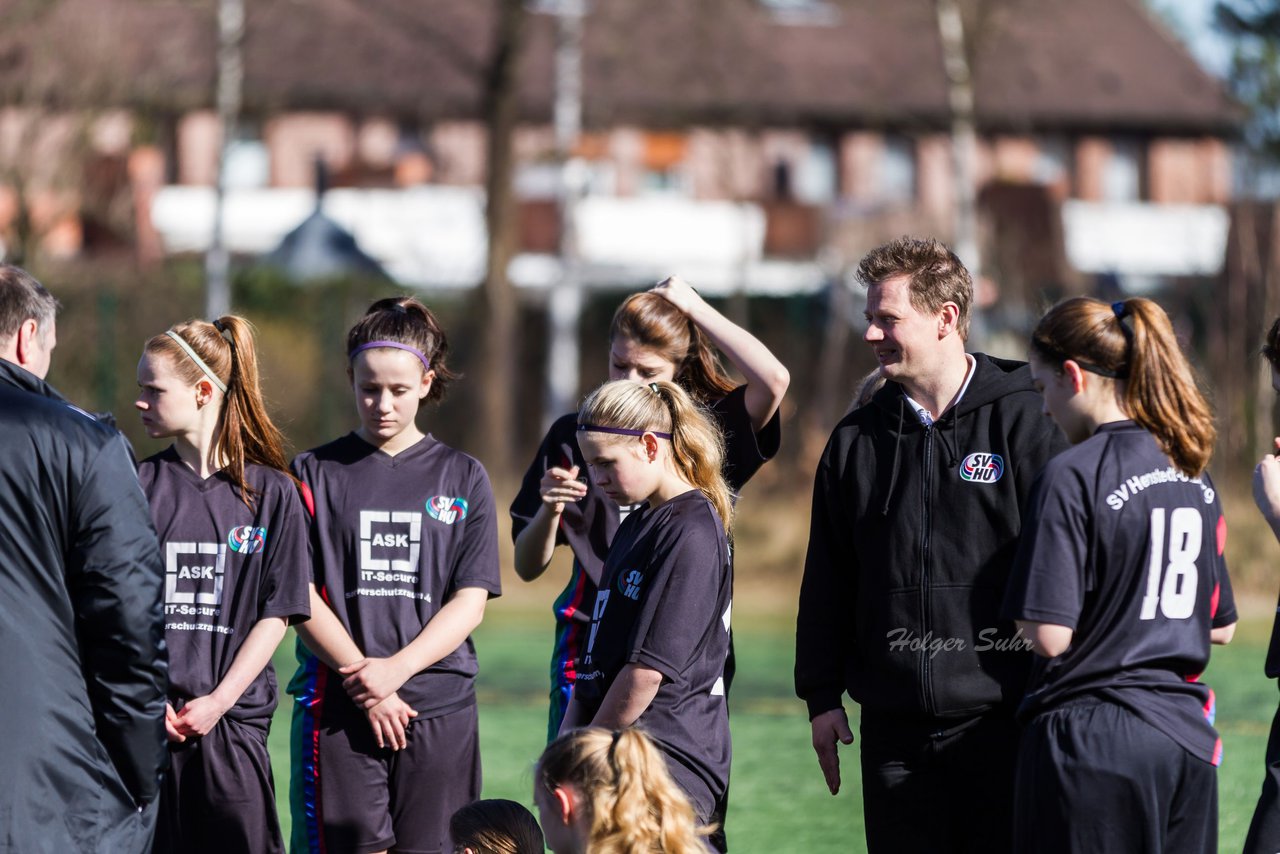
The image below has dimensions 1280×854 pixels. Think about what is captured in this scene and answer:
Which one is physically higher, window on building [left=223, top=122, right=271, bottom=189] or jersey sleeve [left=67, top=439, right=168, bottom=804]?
window on building [left=223, top=122, right=271, bottom=189]

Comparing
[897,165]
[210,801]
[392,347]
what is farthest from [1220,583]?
Result: [897,165]

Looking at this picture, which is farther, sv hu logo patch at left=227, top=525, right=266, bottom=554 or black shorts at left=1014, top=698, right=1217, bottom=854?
sv hu logo patch at left=227, top=525, right=266, bottom=554

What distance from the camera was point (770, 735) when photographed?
30.4 ft

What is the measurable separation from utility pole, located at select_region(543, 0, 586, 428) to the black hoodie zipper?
20181 mm

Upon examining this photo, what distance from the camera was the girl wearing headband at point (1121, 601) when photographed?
3.73 m

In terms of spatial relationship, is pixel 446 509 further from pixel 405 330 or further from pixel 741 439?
pixel 741 439

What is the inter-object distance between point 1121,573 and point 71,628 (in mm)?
2332

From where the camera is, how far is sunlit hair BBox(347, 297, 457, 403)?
5078 mm

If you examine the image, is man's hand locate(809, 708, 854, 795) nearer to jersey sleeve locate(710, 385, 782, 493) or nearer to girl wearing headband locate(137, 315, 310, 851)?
jersey sleeve locate(710, 385, 782, 493)

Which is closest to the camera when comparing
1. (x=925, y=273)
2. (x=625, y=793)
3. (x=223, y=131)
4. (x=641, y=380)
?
(x=625, y=793)

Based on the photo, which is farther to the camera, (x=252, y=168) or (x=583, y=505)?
(x=252, y=168)

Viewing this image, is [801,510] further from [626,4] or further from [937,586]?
[626,4]

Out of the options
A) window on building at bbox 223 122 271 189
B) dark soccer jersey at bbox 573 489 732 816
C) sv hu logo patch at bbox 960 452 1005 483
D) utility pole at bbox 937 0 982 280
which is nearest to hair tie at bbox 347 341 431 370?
dark soccer jersey at bbox 573 489 732 816

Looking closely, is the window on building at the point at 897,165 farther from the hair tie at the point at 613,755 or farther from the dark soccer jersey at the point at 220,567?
the hair tie at the point at 613,755
